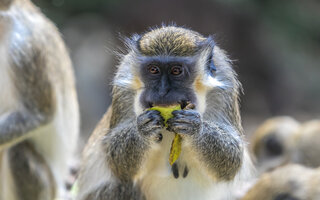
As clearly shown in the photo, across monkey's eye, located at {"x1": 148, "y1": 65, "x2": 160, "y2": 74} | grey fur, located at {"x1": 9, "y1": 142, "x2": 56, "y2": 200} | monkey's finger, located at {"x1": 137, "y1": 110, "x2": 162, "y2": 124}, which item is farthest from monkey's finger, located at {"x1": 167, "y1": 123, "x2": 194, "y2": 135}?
grey fur, located at {"x1": 9, "y1": 142, "x2": 56, "y2": 200}

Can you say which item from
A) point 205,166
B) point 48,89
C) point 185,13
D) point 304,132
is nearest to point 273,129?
point 304,132

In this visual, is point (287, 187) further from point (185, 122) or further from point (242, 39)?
point (242, 39)

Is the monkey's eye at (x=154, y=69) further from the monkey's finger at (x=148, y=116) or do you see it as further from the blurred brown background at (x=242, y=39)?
the blurred brown background at (x=242, y=39)

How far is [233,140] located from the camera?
4.84m

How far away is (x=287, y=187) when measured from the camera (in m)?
5.98

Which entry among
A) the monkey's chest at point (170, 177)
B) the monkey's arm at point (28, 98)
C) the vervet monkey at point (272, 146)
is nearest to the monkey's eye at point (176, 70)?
the monkey's chest at point (170, 177)

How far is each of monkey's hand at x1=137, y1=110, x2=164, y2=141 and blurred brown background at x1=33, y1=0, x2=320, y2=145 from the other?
36.0ft

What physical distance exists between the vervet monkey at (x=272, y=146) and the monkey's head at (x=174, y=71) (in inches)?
162

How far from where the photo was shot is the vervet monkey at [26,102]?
611 centimetres

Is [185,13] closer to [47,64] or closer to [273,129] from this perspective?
[273,129]

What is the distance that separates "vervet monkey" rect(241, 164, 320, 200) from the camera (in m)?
5.92

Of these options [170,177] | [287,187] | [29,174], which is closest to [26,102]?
[29,174]

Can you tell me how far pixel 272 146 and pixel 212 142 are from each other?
4.63 metres

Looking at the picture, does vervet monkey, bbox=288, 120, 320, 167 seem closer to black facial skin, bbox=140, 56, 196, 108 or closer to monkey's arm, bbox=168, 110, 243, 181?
monkey's arm, bbox=168, 110, 243, 181
